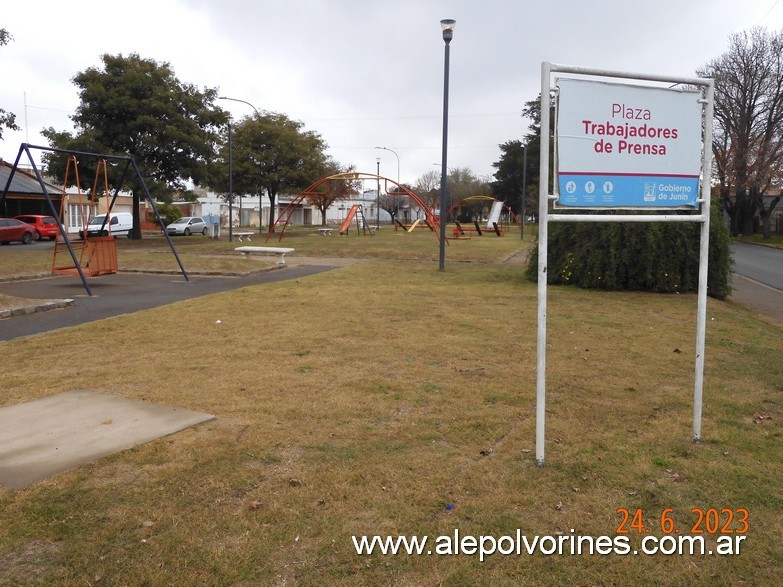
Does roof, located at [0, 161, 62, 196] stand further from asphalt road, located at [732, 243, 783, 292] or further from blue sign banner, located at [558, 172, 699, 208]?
blue sign banner, located at [558, 172, 699, 208]

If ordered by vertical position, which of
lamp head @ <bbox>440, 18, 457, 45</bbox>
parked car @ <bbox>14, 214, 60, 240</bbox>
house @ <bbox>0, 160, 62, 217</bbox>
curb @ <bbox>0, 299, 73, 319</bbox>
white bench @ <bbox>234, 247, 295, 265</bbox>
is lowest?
curb @ <bbox>0, 299, 73, 319</bbox>

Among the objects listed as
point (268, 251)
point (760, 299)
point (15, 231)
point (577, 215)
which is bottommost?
point (760, 299)

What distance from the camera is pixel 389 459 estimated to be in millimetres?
4281

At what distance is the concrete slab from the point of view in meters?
4.12

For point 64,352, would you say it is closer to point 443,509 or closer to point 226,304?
point 226,304

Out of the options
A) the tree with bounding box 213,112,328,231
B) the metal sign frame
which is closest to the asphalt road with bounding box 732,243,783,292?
the metal sign frame

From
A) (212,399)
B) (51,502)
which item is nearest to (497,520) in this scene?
(51,502)

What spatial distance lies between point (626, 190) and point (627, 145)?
284 millimetres

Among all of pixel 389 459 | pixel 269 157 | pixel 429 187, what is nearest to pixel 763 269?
pixel 389 459

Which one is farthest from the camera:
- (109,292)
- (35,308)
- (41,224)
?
(41,224)

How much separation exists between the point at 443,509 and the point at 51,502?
2112 mm

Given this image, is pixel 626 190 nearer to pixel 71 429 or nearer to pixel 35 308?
pixel 71 429

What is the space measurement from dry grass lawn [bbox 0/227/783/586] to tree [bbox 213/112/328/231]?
39846mm

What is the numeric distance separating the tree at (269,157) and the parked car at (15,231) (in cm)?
1440
